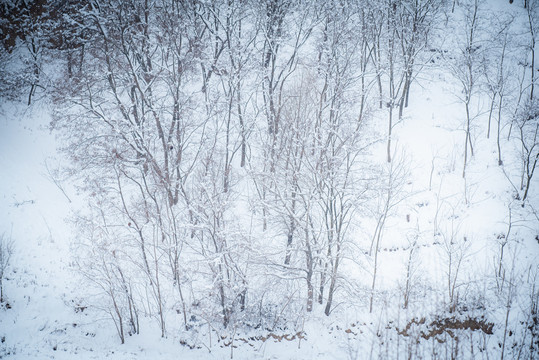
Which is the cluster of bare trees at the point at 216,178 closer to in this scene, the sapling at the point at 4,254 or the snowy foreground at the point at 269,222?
the snowy foreground at the point at 269,222

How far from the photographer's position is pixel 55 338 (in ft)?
37.5

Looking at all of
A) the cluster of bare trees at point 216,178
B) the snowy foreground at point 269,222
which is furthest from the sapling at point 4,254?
the cluster of bare trees at point 216,178

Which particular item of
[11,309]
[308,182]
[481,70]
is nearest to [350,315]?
[308,182]

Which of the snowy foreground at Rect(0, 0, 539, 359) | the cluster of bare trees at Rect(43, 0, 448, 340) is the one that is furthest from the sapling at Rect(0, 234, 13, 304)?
the cluster of bare trees at Rect(43, 0, 448, 340)

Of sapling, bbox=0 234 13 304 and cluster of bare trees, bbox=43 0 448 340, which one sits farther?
sapling, bbox=0 234 13 304

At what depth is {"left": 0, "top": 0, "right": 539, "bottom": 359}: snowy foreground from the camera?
11.6 metres

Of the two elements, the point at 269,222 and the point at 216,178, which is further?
the point at 269,222

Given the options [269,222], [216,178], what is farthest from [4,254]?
[269,222]

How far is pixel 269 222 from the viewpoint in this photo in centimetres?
1462

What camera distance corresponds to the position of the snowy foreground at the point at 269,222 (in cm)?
1161

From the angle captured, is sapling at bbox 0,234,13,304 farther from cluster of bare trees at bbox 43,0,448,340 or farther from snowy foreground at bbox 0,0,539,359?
cluster of bare trees at bbox 43,0,448,340

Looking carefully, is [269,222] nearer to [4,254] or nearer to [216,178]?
[216,178]

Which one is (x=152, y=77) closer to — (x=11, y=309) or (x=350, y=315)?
(x=11, y=309)

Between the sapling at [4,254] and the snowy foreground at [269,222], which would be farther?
the sapling at [4,254]
